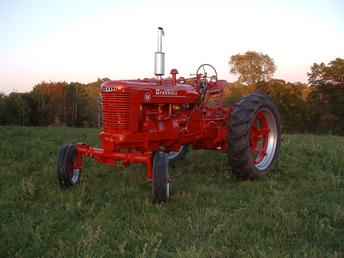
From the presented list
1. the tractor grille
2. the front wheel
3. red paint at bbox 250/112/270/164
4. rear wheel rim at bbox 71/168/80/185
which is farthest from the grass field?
the tractor grille

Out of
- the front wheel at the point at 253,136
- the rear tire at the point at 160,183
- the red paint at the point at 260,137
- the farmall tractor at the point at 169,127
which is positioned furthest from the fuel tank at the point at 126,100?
the red paint at the point at 260,137

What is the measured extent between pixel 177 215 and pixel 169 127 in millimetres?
1604

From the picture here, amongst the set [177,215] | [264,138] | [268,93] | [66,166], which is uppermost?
[268,93]

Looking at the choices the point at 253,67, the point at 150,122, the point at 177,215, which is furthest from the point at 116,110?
the point at 253,67

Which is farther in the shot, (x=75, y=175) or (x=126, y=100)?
(x=75, y=175)

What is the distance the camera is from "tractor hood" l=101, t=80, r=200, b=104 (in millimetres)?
5102

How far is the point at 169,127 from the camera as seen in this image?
5.57 metres

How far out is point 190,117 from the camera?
235 inches

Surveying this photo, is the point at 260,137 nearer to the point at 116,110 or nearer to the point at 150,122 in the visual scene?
the point at 150,122

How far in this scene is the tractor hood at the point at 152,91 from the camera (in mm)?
5102

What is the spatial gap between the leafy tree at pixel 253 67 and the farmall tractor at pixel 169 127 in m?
39.1

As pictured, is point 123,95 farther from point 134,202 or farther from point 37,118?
point 37,118

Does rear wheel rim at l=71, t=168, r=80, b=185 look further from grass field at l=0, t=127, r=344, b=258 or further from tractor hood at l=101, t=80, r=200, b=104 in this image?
tractor hood at l=101, t=80, r=200, b=104

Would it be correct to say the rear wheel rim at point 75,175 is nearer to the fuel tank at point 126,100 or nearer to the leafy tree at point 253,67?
the fuel tank at point 126,100
